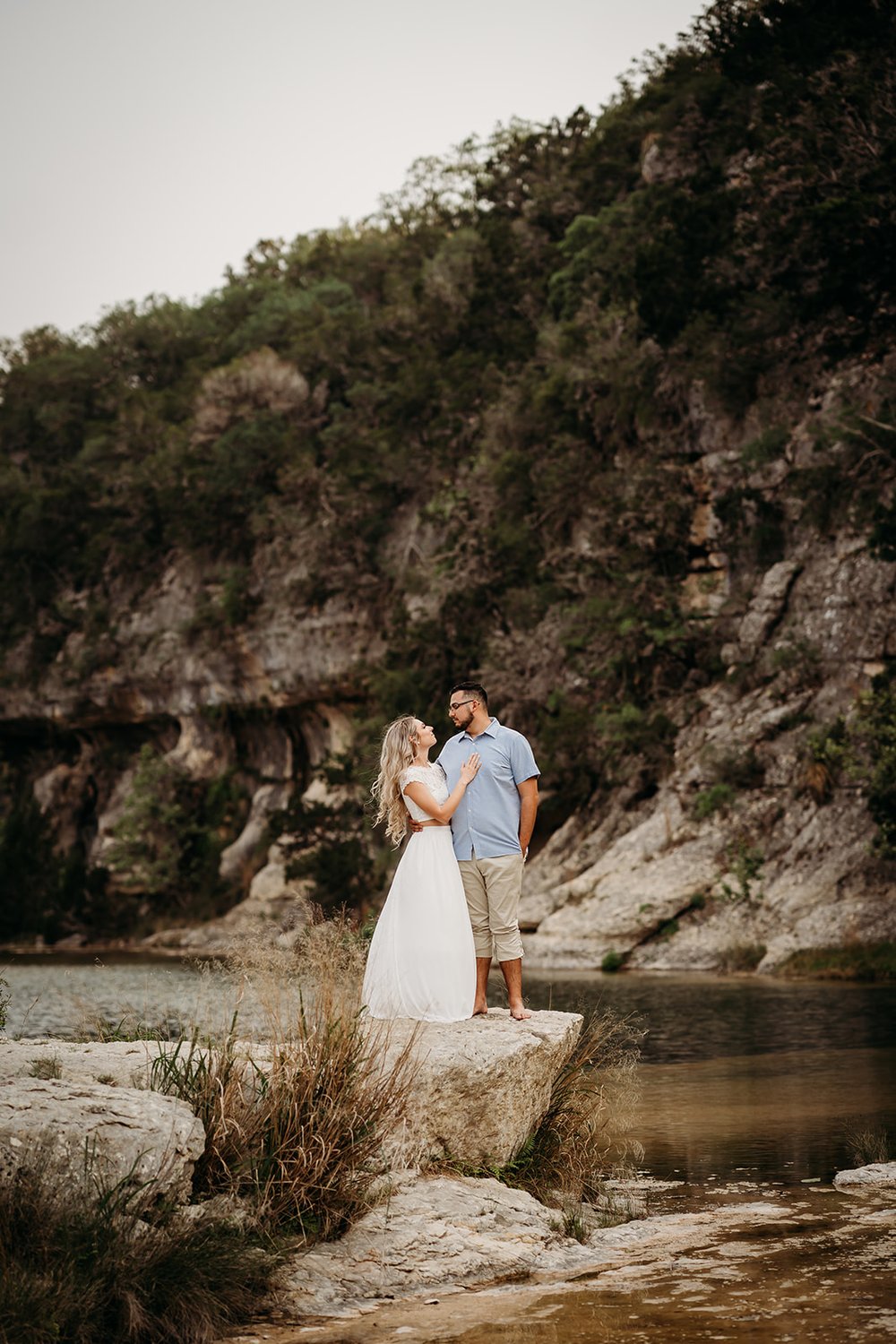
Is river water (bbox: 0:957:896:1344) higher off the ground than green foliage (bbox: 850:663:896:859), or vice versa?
green foliage (bbox: 850:663:896:859)

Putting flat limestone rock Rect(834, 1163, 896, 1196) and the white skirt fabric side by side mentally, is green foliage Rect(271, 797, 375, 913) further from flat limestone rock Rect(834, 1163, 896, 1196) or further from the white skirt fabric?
flat limestone rock Rect(834, 1163, 896, 1196)

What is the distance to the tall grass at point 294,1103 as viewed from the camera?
6508 mm

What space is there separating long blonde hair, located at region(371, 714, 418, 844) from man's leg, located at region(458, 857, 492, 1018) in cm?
51

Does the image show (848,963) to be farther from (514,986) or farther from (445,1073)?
(445,1073)

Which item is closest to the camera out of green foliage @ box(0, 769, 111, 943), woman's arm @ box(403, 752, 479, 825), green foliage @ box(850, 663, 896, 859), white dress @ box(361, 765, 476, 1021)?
white dress @ box(361, 765, 476, 1021)

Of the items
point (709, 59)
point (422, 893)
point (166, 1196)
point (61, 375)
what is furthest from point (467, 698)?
point (61, 375)

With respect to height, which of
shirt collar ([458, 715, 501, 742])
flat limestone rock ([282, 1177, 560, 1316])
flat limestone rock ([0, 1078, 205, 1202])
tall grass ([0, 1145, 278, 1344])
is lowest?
flat limestone rock ([282, 1177, 560, 1316])

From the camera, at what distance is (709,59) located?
44.0m

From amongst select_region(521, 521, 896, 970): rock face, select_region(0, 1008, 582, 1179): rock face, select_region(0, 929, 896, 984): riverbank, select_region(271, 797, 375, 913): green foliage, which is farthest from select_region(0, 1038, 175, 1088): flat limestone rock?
select_region(271, 797, 375, 913): green foliage

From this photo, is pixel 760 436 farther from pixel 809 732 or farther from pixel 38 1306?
pixel 38 1306

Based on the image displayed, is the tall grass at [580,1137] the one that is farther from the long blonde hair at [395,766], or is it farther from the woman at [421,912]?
the long blonde hair at [395,766]

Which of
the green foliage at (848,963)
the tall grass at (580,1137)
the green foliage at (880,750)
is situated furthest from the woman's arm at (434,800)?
the green foliage at (880,750)

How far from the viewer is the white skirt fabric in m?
8.46

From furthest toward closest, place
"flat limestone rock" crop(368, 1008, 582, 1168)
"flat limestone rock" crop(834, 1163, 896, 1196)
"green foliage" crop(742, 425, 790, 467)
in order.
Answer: "green foliage" crop(742, 425, 790, 467) → "flat limestone rock" crop(834, 1163, 896, 1196) → "flat limestone rock" crop(368, 1008, 582, 1168)
